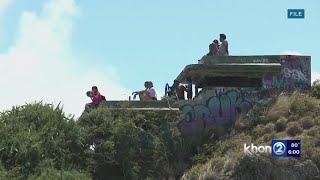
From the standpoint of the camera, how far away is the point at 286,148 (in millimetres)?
20750

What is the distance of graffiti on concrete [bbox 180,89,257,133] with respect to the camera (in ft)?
78.2

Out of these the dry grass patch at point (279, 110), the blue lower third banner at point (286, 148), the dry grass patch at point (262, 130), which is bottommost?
the blue lower third banner at point (286, 148)

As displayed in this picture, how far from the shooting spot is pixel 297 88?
24.9 meters

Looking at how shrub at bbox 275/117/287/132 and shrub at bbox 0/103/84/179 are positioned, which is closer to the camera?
shrub at bbox 0/103/84/179

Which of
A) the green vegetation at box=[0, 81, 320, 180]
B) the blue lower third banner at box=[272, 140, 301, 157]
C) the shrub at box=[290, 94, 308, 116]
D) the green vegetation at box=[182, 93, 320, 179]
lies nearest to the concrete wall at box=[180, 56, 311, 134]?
the green vegetation at box=[0, 81, 320, 180]

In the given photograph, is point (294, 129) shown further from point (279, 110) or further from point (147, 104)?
point (147, 104)

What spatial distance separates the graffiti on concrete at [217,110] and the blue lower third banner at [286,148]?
10.9ft

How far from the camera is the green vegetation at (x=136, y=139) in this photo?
20.8 metres

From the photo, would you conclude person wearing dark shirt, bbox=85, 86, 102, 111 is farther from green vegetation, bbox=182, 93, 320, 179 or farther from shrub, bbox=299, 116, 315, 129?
shrub, bbox=299, 116, 315, 129

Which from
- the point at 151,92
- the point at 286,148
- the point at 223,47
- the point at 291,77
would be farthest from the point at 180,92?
the point at 286,148

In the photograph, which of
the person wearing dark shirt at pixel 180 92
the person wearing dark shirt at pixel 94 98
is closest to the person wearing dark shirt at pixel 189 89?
the person wearing dark shirt at pixel 180 92

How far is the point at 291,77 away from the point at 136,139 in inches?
263

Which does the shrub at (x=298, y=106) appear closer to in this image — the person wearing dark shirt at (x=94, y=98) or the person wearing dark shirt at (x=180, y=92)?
the person wearing dark shirt at (x=180, y=92)

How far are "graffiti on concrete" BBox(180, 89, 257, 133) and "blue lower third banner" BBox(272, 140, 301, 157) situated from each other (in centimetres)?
331
